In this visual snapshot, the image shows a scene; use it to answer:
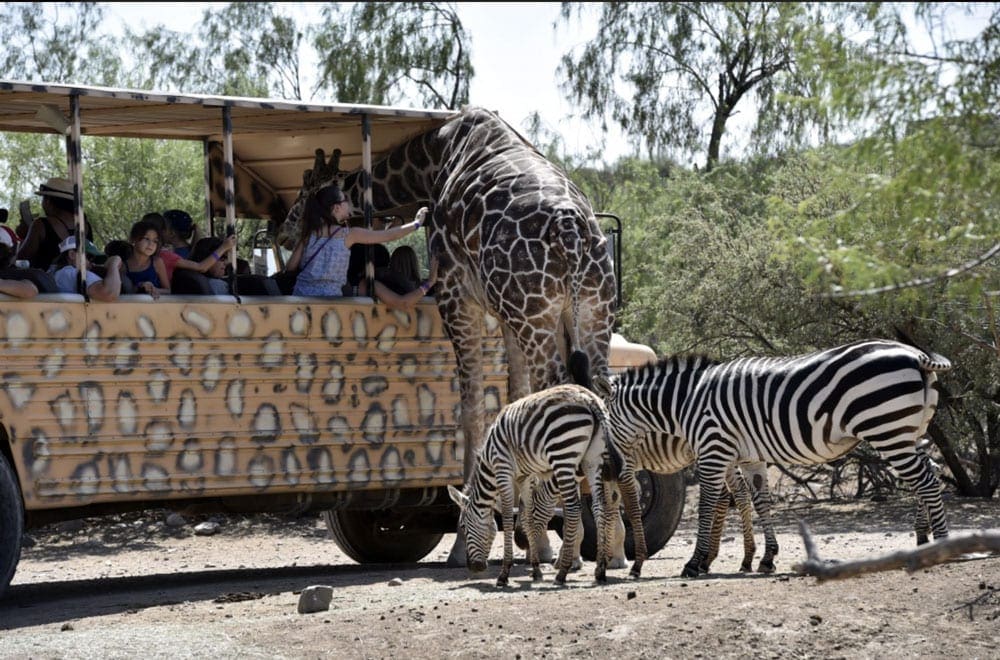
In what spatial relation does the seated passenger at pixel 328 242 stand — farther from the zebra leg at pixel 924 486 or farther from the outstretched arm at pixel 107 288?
the zebra leg at pixel 924 486

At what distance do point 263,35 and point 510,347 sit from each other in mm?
12705

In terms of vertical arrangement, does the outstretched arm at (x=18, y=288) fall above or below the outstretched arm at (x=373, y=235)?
below

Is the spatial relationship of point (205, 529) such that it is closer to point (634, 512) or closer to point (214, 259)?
point (214, 259)

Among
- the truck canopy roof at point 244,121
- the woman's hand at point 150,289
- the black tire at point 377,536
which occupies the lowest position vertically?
the black tire at point 377,536

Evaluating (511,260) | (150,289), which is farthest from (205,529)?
(511,260)

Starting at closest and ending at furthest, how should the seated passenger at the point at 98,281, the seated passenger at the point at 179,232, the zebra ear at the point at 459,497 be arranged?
the seated passenger at the point at 98,281, the zebra ear at the point at 459,497, the seated passenger at the point at 179,232

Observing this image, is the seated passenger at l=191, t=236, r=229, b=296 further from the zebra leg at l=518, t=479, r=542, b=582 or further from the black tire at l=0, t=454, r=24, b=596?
the zebra leg at l=518, t=479, r=542, b=582

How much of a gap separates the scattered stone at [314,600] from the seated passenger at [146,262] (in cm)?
234

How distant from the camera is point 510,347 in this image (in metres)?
10.3

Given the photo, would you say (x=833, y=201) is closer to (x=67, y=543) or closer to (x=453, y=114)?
(x=453, y=114)

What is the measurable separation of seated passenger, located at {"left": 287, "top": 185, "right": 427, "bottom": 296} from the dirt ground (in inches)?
79.4

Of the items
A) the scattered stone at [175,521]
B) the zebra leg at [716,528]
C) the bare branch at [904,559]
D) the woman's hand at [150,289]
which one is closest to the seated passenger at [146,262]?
the woman's hand at [150,289]

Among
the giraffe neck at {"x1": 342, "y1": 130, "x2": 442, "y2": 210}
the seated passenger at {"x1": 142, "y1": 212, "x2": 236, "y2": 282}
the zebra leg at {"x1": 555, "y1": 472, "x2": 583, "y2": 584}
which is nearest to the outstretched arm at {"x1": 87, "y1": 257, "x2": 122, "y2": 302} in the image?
the seated passenger at {"x1": 142, "y1": 212, "x2": 236, "y2": 282}

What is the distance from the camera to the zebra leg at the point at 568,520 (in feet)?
28.6
